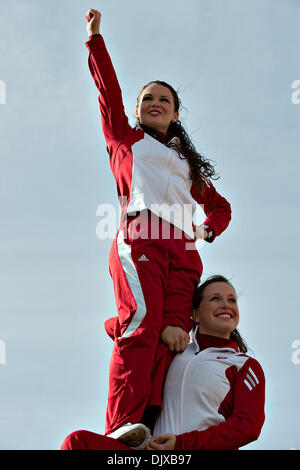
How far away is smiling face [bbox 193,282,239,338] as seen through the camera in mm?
5059

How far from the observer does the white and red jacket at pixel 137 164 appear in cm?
498

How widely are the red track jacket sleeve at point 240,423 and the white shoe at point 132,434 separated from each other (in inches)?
8.0

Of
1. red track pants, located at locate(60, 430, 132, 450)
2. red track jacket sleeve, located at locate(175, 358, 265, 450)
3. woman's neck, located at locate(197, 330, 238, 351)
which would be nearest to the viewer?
red track pants, located at locate(60, 430, 132, 450)

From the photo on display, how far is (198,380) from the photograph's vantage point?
4.72 meters

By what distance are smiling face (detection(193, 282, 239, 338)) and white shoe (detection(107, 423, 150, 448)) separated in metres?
0.98

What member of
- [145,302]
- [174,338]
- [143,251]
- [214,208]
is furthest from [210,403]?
[214,208]

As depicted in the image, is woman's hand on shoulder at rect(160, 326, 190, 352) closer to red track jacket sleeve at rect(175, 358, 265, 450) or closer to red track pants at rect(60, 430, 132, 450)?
red track jacket sleeve at rect(175, 358, 265, 450)

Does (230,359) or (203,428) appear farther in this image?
(230,359)

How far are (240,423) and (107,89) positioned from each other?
7.75 feet

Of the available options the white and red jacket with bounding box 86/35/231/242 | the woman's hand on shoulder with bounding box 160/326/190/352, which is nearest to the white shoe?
Result: the woman's hand on shoulder with bounding box 160/326/190/352

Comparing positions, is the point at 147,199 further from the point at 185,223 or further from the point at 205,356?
the point at 205,356
